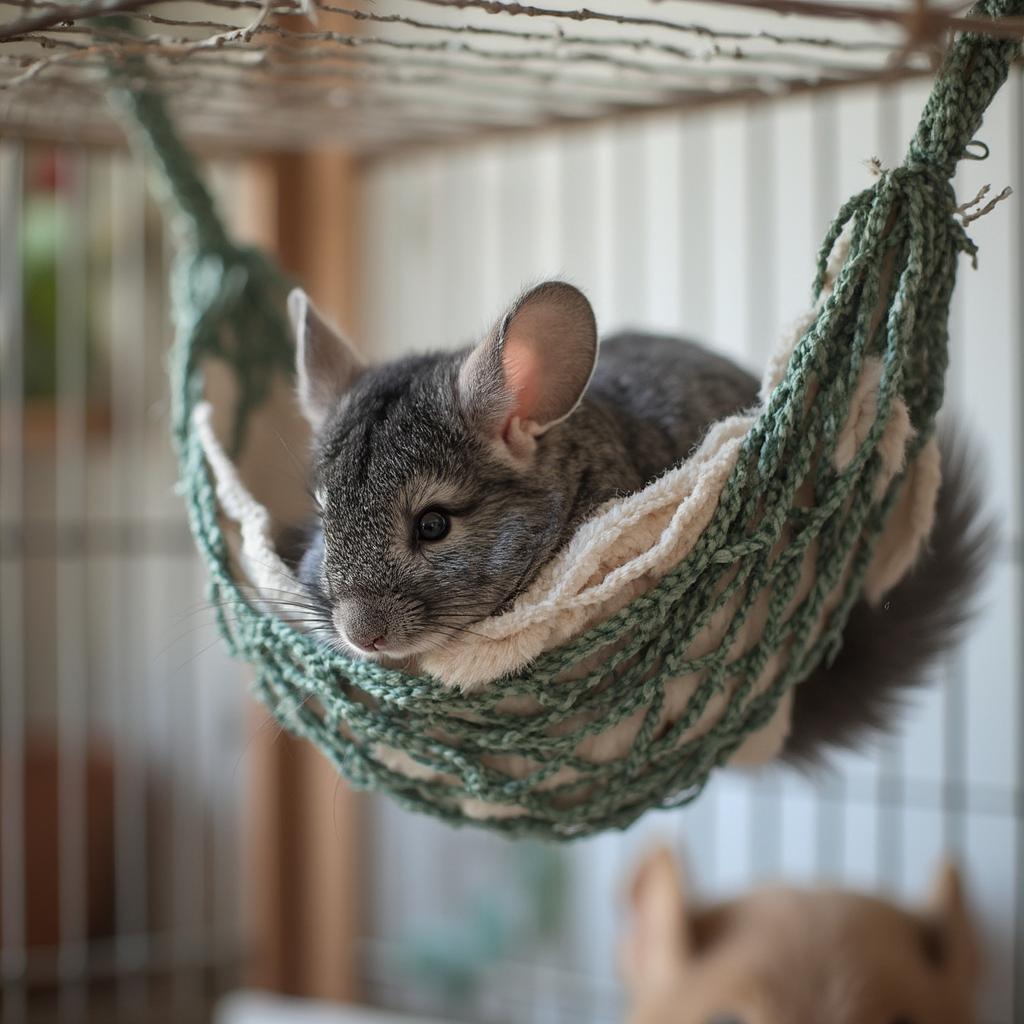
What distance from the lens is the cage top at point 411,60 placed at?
0.72 m

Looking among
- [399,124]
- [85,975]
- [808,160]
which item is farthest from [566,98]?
[85,975]

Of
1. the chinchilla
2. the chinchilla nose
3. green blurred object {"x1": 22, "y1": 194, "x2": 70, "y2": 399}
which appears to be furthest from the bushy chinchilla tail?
green blurred object {"x1": 22, "y1": 194, "x2": 70, "y2": 399}

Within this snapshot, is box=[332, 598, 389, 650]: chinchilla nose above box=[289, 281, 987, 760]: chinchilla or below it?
below

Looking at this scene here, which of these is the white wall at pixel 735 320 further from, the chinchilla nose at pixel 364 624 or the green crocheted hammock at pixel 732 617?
the chinchilla nose at pixel 364 624

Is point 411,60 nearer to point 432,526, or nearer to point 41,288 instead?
point 432,526

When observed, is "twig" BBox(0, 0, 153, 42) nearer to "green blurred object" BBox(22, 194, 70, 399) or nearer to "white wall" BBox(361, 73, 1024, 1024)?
"white wall" BBox(361, 73, 1024, 1024)

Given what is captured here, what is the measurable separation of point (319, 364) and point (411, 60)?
316 mm

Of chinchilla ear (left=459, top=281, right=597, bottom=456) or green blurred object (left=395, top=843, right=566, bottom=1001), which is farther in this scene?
green blurred object (left=395, top=843, right=566, bottom=1001)

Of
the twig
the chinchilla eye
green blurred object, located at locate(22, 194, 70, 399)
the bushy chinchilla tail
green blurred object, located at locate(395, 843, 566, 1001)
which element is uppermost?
green blurred object, located at locate(22, 194, 70, 399)

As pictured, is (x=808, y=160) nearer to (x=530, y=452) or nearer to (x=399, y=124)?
(x=399, y=124)

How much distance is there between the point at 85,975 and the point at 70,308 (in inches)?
50.8

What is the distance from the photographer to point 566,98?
142 cm

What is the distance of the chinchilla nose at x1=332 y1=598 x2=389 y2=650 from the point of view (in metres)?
0.80

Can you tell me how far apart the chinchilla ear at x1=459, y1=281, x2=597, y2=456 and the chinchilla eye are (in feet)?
0.25
